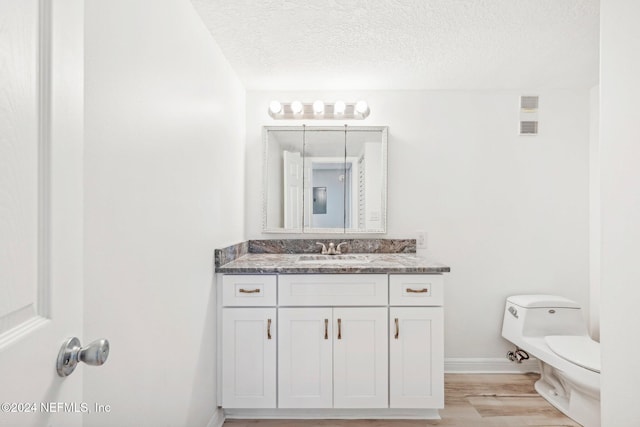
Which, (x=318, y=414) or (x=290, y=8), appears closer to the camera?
(x=290, y=8)

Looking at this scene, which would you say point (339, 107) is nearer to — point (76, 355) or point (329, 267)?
point (329, 267)

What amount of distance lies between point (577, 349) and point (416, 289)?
3.35ft

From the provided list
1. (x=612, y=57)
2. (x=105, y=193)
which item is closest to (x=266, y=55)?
(x=105, y=193)

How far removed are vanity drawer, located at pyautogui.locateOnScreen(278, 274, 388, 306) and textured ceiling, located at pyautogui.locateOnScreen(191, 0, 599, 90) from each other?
133 centimetres

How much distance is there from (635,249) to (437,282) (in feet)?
3.37

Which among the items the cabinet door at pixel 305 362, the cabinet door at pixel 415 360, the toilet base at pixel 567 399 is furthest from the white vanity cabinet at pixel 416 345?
the toilet base at pixel 567 399

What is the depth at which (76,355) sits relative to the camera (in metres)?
0.60

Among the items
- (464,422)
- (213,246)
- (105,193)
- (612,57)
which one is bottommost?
(464,422)

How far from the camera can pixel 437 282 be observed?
6.56 ft

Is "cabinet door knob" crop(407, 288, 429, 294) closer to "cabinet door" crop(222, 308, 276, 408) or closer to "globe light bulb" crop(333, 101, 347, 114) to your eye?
"cabinet door" crop(222, 308, 276, 408)

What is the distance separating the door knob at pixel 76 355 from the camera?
22.8 inches

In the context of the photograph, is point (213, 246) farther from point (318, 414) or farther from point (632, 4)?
point (632, 4)

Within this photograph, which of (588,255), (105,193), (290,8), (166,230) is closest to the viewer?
(105,193)

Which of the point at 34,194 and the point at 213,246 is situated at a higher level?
the point at 34,194
